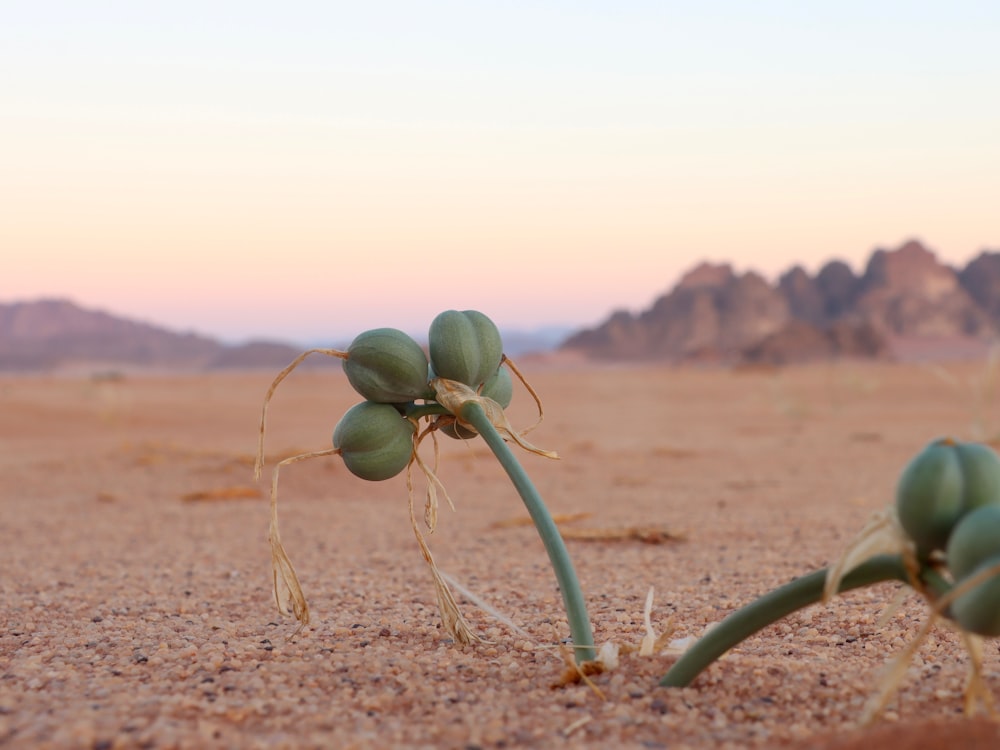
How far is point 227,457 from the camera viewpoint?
899 centimetres

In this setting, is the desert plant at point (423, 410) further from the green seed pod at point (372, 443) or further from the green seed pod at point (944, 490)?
the green seed pod at point (944, 490)

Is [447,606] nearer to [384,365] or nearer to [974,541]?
[384,365]

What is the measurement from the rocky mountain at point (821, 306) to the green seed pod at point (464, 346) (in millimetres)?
76919

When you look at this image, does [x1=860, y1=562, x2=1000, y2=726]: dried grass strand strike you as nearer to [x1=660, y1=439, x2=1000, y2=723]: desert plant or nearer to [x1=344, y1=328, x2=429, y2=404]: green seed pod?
[x1=660, y1=439, x2=1000, y2=723]: desert plant

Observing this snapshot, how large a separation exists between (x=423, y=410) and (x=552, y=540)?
38 centimetres

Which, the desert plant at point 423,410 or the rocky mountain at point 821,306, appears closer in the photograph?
the desert plant at point 423,410

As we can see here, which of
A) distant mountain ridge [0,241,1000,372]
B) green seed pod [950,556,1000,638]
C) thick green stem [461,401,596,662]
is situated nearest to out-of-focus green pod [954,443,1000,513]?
green seed pod [950,556,1000,638]

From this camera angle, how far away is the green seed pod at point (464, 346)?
1833mm

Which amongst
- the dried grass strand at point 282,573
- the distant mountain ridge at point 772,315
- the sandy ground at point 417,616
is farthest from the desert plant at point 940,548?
the distant mountain ridge at point 772,315

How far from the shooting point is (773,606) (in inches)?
58.8

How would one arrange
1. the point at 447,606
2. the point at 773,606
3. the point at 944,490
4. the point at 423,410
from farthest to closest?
the point at 447,606, the point at 423,410, the point at 773,606, the point at 944,490

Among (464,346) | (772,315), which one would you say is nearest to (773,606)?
(464,346)

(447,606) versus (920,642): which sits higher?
(920,642)

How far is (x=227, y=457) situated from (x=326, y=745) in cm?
786
